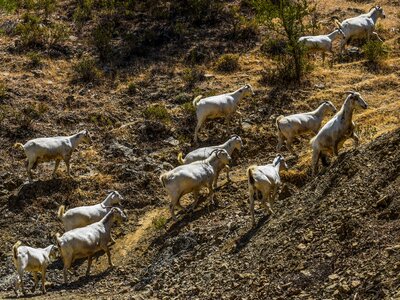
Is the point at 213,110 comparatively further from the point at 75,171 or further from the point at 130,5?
the point at 130,5

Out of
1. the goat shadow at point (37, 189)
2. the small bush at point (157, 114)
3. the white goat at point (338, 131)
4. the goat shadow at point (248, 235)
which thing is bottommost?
the goat shadow at point (37, 189)

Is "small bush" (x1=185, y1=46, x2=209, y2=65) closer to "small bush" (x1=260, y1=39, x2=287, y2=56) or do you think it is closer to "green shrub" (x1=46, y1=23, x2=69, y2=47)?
"small bush" (x1=260, y1=39, x2=287, y2=56)

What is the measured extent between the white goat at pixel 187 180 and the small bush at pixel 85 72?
10097 millimetres

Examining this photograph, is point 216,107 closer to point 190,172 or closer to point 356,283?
point 190,172

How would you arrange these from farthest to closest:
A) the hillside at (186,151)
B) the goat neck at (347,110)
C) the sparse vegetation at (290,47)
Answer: the sparse vegetation at (290,47) < the goat neck at (347,110) < the hillside at (186,151)

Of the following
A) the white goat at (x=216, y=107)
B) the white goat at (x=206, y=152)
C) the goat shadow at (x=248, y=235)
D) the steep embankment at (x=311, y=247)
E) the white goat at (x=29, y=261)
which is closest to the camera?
the steep embankment at (x=311, y=247)

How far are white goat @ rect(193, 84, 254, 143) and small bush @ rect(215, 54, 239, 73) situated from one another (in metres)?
4.36

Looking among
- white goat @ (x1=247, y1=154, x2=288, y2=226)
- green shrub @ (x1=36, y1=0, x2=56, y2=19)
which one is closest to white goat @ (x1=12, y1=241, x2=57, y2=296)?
white goat @ (x1=247, y1=154, x2=288, y2=226)

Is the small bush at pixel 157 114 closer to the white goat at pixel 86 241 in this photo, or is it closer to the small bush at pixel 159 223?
the small bush at pixel 159 223

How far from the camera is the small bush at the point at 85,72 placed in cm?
2652

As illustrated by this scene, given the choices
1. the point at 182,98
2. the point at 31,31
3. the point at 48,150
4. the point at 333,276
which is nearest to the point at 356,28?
the point at 182,98

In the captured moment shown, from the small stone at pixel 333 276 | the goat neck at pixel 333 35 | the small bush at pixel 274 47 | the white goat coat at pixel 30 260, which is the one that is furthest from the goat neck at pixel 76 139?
the small stone at pixel 333 276

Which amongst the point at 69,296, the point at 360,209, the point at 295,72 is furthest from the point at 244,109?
the point at 360,209

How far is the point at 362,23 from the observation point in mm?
28547
